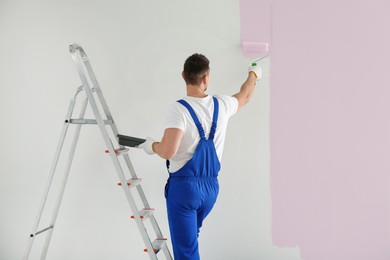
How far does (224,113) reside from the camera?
6.35ft

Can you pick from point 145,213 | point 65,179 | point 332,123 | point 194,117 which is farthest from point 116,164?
point 332,123

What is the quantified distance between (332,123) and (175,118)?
47.6 inches

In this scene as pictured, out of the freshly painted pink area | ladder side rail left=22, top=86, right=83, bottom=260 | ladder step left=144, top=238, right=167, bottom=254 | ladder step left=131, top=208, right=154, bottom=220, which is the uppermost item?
the freshly painted pink area

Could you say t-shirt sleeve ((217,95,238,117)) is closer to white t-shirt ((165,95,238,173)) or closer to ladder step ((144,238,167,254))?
white t-shirt ((165,95,238,173))

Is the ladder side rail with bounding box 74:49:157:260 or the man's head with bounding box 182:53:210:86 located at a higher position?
the man's head with bounding box 182:53:210:86

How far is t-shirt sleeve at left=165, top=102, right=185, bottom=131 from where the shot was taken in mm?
1752

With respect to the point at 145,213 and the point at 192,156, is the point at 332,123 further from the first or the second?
the point at 145,213

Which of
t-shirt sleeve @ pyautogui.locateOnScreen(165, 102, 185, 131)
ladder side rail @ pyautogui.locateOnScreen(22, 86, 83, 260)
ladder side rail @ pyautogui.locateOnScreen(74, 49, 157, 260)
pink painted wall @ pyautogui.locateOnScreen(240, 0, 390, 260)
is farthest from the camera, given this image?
pink painted wall @ pyautogui.locateOnScreen(240, 0, 390, 260)

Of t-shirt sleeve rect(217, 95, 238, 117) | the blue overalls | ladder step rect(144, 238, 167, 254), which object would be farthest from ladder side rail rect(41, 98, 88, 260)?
t-shirt sleeve rect(217, 95, 238, 117)

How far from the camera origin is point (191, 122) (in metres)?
1.80

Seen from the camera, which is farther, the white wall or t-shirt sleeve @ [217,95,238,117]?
the white wall

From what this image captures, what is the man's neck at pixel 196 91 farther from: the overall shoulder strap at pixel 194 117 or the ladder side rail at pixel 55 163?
the ladder side rail at pixel 55 163

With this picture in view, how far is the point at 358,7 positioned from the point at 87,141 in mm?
2012

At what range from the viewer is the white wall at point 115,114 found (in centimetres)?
251
